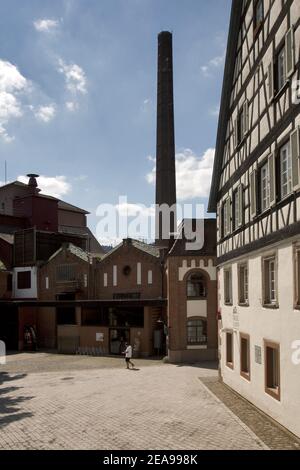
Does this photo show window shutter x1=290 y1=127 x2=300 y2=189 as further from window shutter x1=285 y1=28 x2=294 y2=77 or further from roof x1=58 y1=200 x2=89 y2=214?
roof x1=58 y1=200 x2=89 y2=214

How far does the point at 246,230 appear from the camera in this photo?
57.3 feet

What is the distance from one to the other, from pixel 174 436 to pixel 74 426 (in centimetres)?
333

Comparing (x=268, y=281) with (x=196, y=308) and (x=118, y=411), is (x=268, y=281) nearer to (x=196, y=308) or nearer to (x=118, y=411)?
(x=118, y=411)

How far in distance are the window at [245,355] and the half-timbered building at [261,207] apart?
39 millimetres

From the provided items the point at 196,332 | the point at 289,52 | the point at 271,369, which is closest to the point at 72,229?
the point at 196,332

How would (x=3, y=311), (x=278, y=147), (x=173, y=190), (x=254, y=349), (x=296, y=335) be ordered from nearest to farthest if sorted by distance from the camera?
(x=296, y=335) < (x=278, y=147) < (x=254, y=349) < (x=3, y=311) < (x=173, y=190)

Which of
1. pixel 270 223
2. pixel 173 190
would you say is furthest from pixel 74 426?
pixel 173 190

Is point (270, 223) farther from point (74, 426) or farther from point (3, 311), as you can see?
point (3, 311)

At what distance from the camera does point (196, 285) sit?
1193 inches

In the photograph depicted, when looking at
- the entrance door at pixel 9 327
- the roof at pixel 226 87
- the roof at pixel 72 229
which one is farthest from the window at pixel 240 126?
the roof at pixel 72 229

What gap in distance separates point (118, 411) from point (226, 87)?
13809 mm

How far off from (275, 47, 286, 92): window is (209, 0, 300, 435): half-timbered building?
0.11 feet

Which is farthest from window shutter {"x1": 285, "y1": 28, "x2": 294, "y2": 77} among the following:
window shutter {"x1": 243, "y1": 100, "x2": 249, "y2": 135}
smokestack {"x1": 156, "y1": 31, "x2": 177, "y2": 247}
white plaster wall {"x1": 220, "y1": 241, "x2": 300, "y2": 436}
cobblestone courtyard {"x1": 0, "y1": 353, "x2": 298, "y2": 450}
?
smokestack {"x1": 156, "y1": 31, "x2": 177, "y2": 247}

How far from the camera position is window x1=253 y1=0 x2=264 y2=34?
15.9 meters
